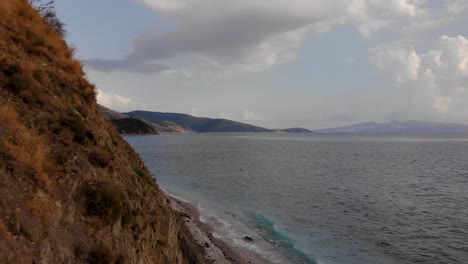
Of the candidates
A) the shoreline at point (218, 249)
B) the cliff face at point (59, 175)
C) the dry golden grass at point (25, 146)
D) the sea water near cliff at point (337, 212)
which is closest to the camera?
the cliff face at point (59, 175)

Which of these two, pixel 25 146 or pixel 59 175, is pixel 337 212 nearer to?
pixel 59 175

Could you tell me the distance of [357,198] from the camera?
48.9 m

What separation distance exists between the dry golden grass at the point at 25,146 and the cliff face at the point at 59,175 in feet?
0.09

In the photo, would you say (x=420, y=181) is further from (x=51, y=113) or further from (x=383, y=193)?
(x=51, y=113)

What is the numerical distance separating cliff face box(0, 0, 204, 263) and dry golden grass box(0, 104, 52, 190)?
27 mm

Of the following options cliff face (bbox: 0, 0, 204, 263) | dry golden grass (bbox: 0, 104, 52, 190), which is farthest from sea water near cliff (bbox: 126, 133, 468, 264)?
dry golden grass (bbox: 0, 104, 52, 190)

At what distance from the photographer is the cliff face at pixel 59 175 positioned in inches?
324

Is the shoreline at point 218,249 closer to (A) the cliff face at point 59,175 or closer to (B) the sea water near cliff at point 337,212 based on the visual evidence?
(B) the sea water near cliff at point 337,212

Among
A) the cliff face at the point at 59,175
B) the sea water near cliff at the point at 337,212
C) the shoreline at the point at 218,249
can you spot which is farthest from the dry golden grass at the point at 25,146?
the sea water near cliff at the point at 337,212

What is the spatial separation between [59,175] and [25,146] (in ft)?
3.97

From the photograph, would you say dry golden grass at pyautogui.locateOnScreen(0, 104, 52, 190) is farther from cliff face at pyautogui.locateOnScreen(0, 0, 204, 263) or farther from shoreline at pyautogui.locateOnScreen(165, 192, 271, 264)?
shoreline at pyautogui.locateOnScreen(165, 192, 271, 264)

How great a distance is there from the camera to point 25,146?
953 centimetres

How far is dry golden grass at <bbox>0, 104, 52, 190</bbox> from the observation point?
906 cm

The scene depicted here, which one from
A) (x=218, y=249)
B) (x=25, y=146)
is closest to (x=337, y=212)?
(x=218, y=249)
